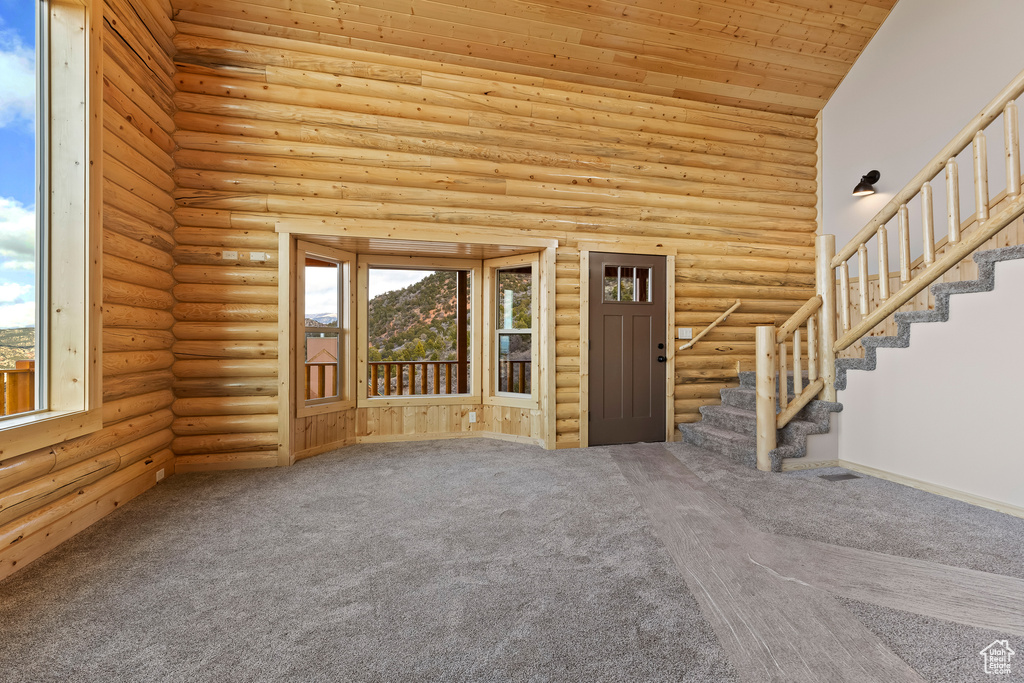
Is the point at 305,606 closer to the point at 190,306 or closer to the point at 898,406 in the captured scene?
the point at 190,306

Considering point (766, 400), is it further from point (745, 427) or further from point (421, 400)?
point (421, 400)

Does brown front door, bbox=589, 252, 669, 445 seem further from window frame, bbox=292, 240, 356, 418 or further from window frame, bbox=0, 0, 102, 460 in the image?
window frame, bbox=0, 0, 102, 460

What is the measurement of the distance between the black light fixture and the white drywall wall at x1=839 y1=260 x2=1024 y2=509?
2.51m

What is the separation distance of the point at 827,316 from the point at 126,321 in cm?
587

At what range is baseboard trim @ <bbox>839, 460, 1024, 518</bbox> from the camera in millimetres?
3051

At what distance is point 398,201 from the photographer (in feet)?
15.0

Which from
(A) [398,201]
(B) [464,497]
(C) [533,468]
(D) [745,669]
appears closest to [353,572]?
(B) [464,497]

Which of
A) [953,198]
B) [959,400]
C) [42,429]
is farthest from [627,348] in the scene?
[42,429]

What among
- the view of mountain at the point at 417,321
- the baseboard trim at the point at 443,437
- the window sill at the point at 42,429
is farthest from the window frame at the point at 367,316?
the window sill at the point at 42,429

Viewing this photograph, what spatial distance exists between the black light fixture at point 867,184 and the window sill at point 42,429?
751cm

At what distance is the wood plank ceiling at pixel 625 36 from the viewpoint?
4.28m

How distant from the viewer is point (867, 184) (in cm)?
527

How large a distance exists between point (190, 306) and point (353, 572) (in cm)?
321

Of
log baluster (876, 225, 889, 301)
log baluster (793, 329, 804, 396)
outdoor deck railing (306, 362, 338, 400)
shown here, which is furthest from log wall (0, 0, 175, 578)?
log baluster (876, 225, 889, 301)
